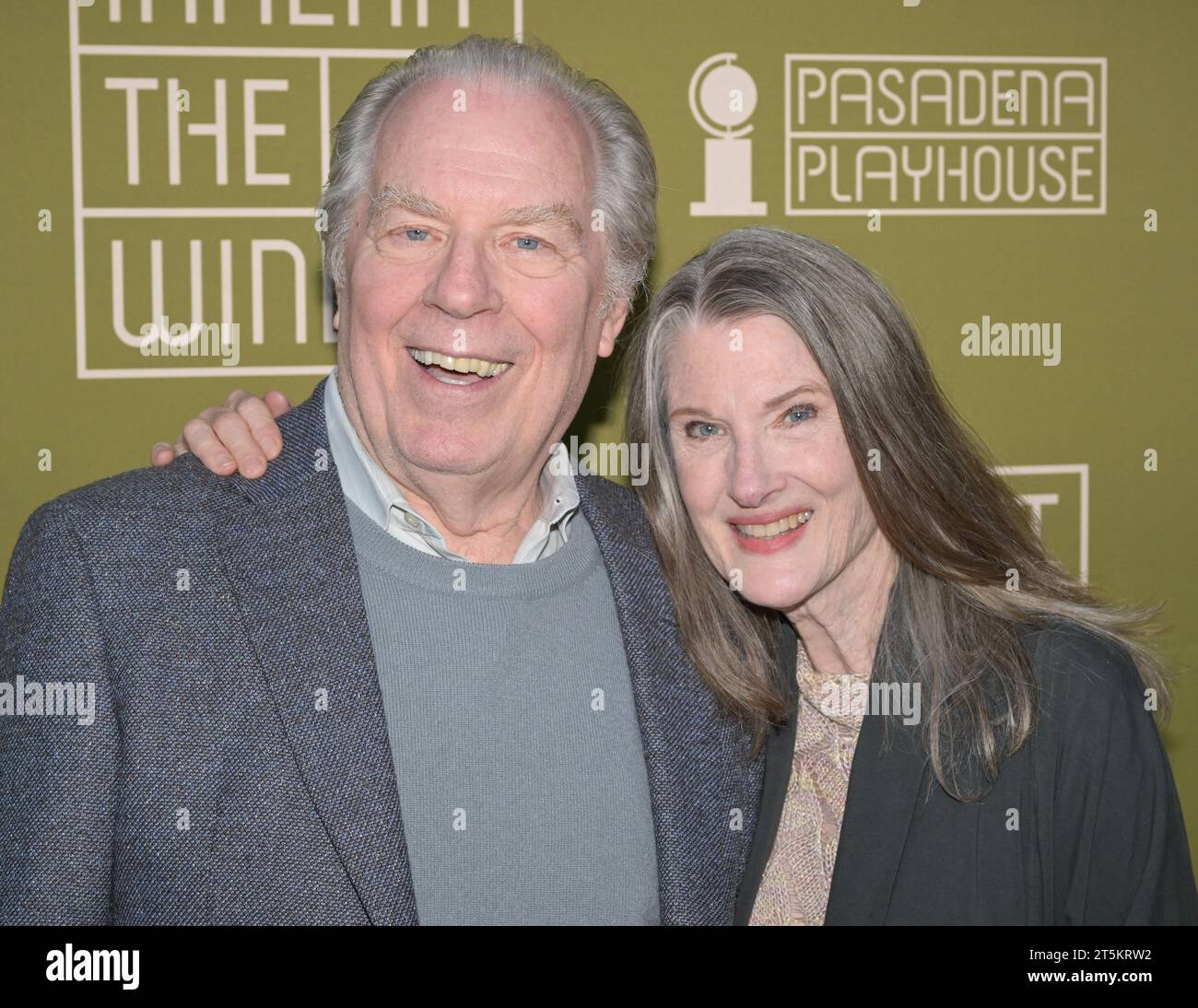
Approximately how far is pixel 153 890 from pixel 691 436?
1109mm

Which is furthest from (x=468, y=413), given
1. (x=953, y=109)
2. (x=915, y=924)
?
(x=953, y=109)

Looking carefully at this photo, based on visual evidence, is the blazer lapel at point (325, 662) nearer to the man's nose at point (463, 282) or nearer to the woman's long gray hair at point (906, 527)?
the man's nose at point (463, 282)

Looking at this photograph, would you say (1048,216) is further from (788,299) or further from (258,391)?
(258,391)

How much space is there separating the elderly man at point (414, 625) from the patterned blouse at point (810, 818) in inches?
2.8

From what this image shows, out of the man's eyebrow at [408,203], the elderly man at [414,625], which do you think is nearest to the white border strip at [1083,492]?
the elderly man at [414,625]

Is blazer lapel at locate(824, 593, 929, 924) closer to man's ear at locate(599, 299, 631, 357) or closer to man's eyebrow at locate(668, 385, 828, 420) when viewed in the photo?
man's eyebrow at locate(668, 385, 828, 420)

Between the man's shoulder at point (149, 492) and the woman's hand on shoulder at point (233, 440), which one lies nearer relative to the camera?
the man's shoulder at point (149, 492)

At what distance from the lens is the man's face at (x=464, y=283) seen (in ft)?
6.44

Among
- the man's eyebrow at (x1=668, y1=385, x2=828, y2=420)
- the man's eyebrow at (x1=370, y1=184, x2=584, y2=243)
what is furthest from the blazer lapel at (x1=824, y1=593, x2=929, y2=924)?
the man's eyebrow at (x1=370, y1=184, x2=584, y2=243)

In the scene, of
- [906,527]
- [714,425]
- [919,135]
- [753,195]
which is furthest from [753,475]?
[919,135]

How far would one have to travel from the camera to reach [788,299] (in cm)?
205

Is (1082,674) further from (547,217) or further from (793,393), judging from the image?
(547,217)

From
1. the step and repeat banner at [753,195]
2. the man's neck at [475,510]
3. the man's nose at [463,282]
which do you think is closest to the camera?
the man's nose at [463,282]

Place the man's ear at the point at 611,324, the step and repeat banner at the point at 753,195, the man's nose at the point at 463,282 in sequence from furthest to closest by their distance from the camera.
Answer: the step and repeat banner at the point at 753,195, the man's ear at the point at 611,324, the man's nose at the point at 463,282
